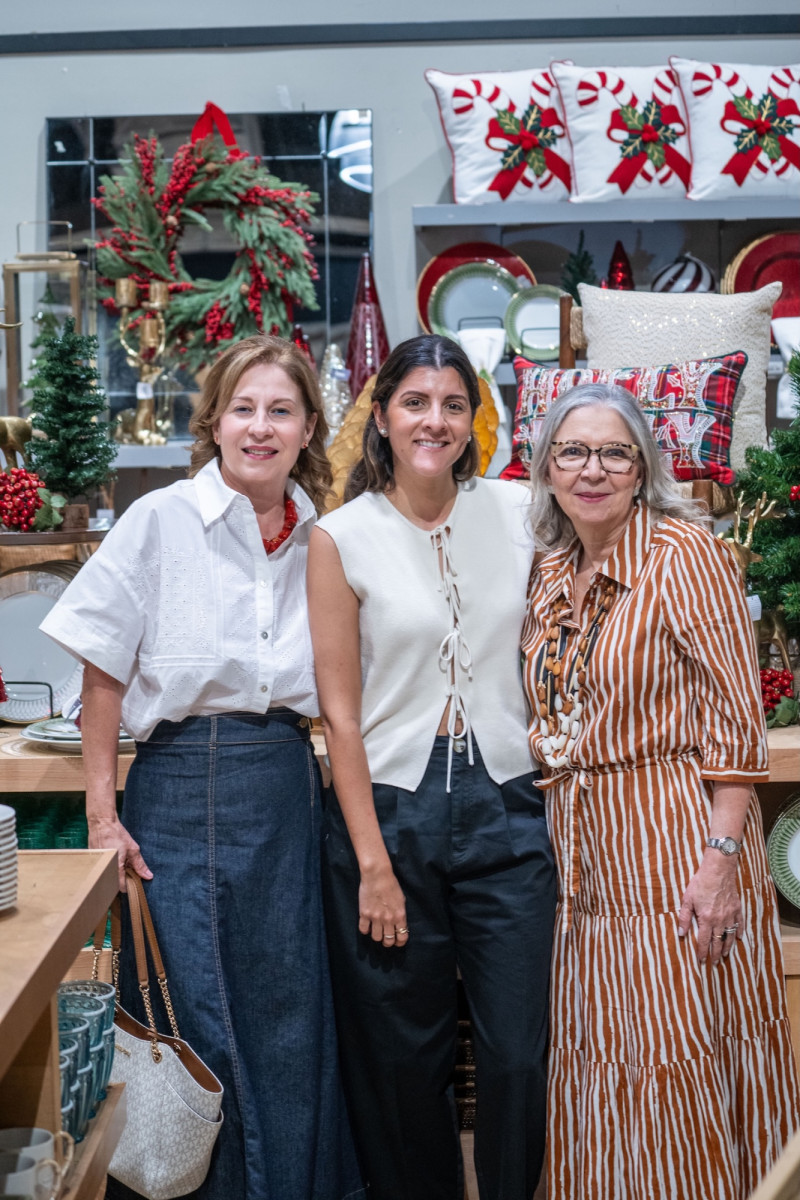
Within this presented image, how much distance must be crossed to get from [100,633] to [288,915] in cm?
56

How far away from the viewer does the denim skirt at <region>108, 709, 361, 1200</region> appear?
1913 millimetres

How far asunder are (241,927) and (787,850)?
1241mm

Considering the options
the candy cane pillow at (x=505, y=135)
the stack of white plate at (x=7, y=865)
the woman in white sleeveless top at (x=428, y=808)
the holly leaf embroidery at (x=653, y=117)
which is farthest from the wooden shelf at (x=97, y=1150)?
the holly leaf embroidery at (x=653, y=117)

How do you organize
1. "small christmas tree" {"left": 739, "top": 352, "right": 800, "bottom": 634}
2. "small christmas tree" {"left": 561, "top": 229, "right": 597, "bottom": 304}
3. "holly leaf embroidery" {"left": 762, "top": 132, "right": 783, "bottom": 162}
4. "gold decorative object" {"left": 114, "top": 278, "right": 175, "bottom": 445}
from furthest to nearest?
"small christmas tree" {"left": 561, "top": 229, "right": 597, "bottom": 304}, "gold decorative object" {"left": 114, "top": 278, "right": 175, "bottom": 445}, "holly leaf embroidery" {"left": 762, "top": 132, "right": 783, "bottom": 162}, "small christmas tree" {"left": 739, "top": 352, "right": 800, "bottom": 634}

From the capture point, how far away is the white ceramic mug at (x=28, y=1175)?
3.79 ft

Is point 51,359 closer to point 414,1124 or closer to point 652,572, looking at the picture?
point 652,572

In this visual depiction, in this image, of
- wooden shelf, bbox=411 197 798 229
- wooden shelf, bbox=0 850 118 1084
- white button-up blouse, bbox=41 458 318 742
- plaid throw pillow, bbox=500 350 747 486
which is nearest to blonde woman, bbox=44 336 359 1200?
white button-up blouse, bbox=41 458 318 742

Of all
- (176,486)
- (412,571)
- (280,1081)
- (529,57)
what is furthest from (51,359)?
(529,57)

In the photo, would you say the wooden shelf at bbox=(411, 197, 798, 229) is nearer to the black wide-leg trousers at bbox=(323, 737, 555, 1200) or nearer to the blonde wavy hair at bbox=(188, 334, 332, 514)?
the blonde wavy hair at bbox=(188, 334, 332, 514)

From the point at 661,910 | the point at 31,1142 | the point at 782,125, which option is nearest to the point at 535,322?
the point at 782,125

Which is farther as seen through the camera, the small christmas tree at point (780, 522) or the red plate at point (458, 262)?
the red plate at point (458, 262)

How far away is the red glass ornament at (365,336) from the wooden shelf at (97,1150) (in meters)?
2.25

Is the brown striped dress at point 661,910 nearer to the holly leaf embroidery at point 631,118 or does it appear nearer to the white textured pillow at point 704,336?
the white textured pillow at point 704,336

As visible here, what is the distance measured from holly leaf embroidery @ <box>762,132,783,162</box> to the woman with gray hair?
1702 mm
